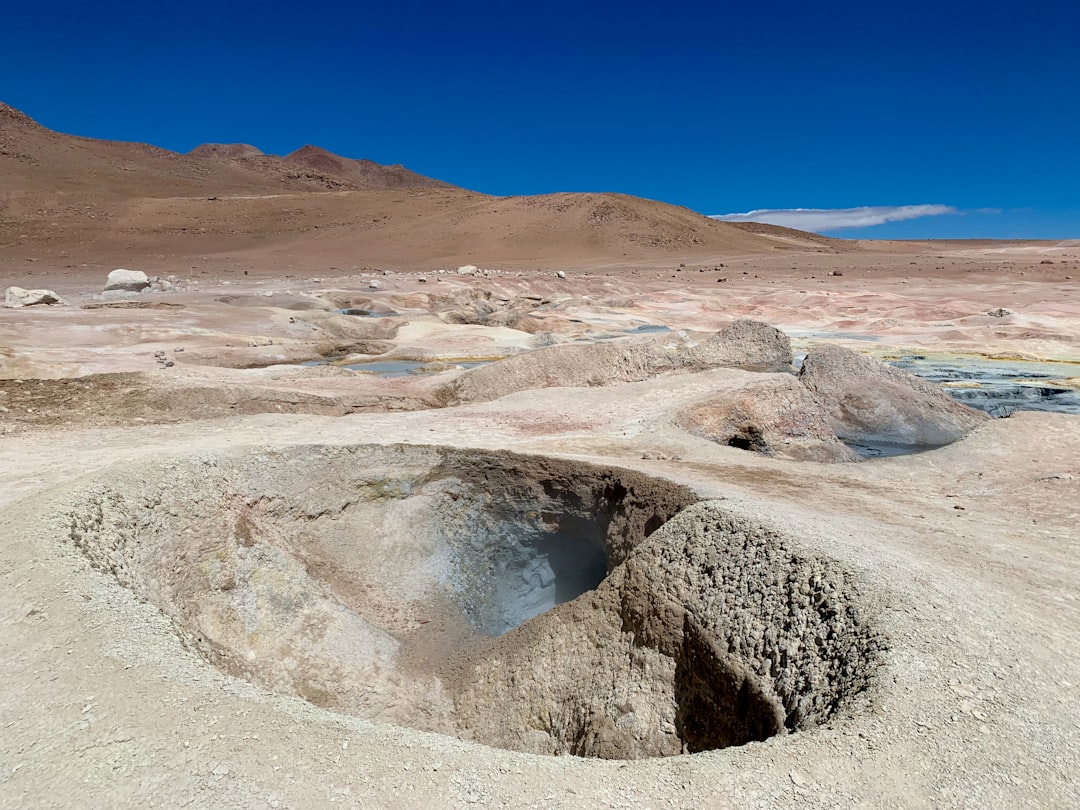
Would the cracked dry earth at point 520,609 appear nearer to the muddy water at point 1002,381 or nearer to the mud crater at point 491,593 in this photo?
the mud crater at point 491,593

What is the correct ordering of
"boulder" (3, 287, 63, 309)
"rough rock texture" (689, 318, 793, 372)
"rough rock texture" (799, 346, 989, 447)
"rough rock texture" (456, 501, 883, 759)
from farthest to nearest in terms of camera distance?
"boulder" (3, 287, 63, 309)
"rough rock texture" (689, 318, 793, 372)
"rough rock texture" (799, 346, 989, 447)
"rough rock texture" (456, 501, 883, 759)

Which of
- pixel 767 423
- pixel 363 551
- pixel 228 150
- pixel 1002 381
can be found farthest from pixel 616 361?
pixel 228 150

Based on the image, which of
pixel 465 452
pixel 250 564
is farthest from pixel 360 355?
pixel 250 564

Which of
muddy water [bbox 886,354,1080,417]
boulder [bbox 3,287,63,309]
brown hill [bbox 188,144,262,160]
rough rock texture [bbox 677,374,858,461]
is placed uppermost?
brown hill [bbox 188,144,262,160]

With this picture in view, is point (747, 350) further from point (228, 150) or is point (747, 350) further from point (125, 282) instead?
point (228, 150)

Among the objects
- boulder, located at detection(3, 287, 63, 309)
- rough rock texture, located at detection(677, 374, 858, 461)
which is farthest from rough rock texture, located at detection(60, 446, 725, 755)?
boulder, located at detection(3, 287, 63, 309)

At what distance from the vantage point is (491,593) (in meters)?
6.78

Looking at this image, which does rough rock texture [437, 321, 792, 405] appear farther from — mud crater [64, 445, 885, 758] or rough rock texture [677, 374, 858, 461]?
mud crater [64, 445, 885, 758]

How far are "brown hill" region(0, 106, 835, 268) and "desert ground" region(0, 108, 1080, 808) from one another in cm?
3093

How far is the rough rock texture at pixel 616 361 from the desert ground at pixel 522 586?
0.21 ft

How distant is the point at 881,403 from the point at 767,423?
2.83 metres

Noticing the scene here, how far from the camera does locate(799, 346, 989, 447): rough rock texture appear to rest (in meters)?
10.2

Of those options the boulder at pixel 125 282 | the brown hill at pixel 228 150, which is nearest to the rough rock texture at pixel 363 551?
the boulder at pixel 125 282

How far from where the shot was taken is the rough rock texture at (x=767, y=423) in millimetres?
8820
